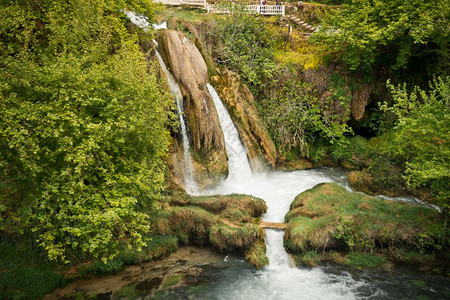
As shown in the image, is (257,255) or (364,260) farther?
(257,255)

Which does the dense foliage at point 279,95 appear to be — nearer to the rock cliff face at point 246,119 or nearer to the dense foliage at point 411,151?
the rock cliff face at point 246,119

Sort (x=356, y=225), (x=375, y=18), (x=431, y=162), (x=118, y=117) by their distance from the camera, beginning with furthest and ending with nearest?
(x=375, y=18) → (x=356, y=225) → (x=431, y=162) → (x=118, y=117)

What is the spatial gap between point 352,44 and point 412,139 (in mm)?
7540

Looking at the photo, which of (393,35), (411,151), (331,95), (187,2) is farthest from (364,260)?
(187,2)

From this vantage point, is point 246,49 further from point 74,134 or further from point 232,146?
point 74,134

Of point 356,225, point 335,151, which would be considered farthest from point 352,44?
point 356,225

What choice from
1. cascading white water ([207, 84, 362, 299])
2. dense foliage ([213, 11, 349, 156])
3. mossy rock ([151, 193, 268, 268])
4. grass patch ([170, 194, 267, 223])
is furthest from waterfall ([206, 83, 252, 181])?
mossy rock ([151, 193, 268, 268])

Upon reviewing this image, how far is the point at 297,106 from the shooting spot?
63.5 ft

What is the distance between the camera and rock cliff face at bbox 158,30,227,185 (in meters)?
14.7

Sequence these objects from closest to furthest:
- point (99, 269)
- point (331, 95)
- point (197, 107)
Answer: point (99, 269)
point (197, 107)
point (331, 95)

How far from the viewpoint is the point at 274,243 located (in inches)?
471

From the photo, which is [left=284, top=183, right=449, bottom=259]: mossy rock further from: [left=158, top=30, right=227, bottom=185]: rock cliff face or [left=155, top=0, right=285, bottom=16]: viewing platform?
[left=155, top=0, right=285, bottom=16]: viewing platform

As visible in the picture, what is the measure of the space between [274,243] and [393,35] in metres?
13.6

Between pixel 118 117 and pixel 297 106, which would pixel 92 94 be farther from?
pixel 297 106
